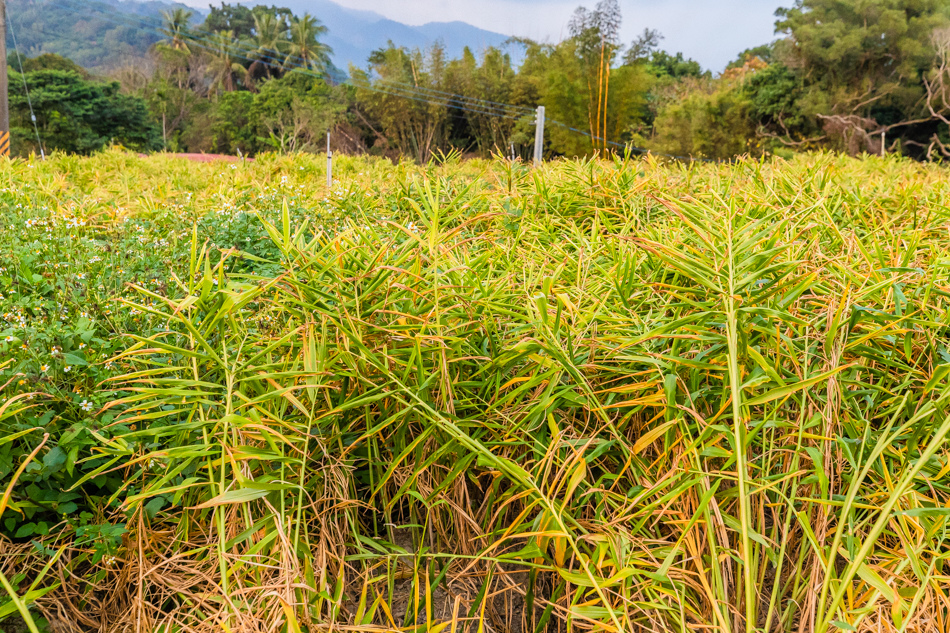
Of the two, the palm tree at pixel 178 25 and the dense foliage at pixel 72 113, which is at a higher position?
the palm tree at pixel 178 25

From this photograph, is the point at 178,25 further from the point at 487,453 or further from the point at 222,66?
the point at 487,453

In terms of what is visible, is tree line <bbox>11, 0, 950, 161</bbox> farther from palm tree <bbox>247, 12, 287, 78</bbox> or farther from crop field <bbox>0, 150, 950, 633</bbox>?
crop field <bbox>0, 150, 950, 633</bbox>

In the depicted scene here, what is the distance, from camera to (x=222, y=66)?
43625 mm

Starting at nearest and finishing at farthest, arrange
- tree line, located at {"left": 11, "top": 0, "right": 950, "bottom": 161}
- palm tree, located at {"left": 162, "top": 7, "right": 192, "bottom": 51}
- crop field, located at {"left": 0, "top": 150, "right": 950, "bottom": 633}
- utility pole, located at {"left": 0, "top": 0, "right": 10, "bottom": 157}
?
crop field, located at {"left": 0, "top": 150, "right": 950, "bottom": 633} < utility pole, located at {"left": 0, "top": 0, "right": 10, "bottom": 157} < tree line, located at {"left": 11, "top": 0, "right": 950, "bottom": 161} < palm tree, located at {"left": 162, "top": 7, "right": 192, "bottom": 51}

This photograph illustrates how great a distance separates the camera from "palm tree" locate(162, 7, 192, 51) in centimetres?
4366

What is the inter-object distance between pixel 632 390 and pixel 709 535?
29cm

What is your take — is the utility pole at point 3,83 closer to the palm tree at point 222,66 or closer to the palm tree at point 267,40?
the palm tree at point 222,66

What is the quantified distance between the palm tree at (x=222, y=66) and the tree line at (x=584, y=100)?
534cm

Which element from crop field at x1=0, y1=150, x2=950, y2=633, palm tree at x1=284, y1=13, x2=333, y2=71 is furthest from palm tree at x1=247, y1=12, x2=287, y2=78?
crop field at x1=0, y1=150, x2=950, y2=633

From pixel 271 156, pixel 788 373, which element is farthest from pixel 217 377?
pixel 271 156

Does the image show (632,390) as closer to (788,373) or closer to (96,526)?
(788,373)

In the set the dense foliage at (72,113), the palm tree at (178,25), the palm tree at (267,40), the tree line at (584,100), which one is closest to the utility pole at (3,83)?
the tree line at (584,100)

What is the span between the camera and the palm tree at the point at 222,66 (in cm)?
4331

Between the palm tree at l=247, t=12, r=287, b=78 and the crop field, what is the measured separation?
51.4 metres
